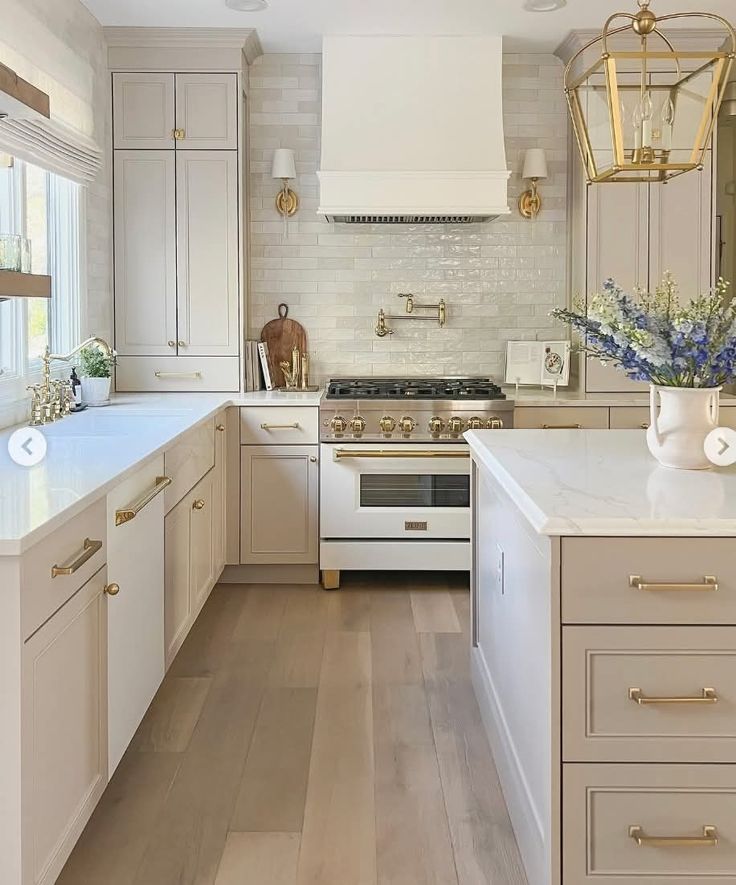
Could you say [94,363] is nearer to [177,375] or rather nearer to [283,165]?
[177,375]

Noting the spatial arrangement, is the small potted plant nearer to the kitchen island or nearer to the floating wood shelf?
the floating wood shelf

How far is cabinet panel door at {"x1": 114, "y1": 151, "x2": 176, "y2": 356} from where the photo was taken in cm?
479

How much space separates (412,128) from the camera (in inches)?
184

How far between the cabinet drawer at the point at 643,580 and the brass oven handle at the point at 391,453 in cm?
266

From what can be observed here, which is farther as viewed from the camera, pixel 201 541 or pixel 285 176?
pixel 285 176

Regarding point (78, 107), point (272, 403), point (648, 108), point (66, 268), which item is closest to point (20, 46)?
point (78, 107)

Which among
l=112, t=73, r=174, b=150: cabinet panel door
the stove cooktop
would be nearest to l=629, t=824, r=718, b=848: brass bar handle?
the stove cooktop

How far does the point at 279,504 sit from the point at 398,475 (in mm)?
608

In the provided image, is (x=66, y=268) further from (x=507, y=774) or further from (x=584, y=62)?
(x=507, y=774)

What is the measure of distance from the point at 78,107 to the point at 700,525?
333cm

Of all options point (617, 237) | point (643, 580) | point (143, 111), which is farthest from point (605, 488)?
point (143, 111)

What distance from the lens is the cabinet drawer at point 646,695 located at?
185 cm

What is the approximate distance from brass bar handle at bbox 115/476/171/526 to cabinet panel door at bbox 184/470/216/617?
546 millimetres

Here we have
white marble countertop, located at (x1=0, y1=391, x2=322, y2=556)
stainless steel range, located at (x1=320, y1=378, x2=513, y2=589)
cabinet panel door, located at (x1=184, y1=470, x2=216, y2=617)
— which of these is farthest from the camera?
stainless steel range, located at (x1=320, y1=378, x2=513, y2=589)
